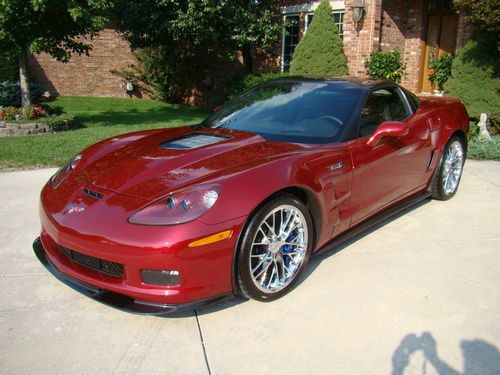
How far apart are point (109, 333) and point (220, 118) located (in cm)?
218

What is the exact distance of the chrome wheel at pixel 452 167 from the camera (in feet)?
16.2

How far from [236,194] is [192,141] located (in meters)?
1.06

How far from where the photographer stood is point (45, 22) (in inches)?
350

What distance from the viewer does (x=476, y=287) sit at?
332cm

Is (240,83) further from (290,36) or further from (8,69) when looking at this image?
(8,69)

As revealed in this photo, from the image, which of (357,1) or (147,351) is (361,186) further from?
(357,1)

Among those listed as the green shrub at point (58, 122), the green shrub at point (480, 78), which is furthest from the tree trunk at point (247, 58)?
the green shrub at point (480, 78)

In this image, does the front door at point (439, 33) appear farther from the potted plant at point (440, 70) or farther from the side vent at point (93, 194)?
the side vent at point (93, 194)

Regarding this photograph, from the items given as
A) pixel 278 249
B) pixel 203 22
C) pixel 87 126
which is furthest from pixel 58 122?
pixel 278 249

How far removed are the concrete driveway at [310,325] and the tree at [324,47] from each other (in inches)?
314

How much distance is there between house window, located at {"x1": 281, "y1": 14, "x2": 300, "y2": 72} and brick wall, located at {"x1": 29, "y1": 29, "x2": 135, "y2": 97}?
6.43 m

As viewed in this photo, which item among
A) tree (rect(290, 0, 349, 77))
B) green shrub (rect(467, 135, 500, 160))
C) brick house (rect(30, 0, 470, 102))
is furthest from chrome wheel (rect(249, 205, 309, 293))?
tree (rect(290, 0, 349, 77))

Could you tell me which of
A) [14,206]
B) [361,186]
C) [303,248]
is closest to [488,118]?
[361,186]

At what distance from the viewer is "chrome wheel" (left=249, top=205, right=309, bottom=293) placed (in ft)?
9.57
